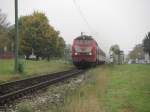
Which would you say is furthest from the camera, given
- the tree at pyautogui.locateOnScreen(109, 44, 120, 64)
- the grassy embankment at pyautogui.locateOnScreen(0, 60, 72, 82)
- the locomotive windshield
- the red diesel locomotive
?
the tree at pyautogui.locateOnScreen(109, 44, 120, 64)

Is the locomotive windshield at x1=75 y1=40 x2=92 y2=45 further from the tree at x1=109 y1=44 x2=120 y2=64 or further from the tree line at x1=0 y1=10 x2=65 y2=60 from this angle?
the tree line at x1=0 y1=10 x2=65 y2=60

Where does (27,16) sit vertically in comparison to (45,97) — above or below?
above

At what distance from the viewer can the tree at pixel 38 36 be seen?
75.7 metres

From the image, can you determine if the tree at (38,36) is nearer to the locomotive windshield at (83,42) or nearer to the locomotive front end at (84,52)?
the locomotive windshield at (83,42)

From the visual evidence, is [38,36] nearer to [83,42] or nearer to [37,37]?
[37,37]

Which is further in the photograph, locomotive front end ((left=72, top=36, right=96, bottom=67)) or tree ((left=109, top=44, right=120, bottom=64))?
tree ((left=109, top=44, right=120, bottom=64))

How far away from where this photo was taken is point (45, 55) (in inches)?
3091

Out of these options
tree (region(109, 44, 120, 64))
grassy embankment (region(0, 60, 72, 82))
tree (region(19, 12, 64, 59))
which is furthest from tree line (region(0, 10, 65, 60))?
grassy embankment (region(0, 60, 72, 82))

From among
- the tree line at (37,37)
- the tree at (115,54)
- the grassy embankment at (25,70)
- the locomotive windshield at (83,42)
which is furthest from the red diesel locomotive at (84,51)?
the tree line at (37,37)

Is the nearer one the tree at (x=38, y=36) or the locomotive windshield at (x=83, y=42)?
the locomotive windshield at (x=83, y=42)

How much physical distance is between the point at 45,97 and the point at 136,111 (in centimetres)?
474

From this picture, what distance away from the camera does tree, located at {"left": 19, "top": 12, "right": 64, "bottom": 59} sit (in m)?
75.7

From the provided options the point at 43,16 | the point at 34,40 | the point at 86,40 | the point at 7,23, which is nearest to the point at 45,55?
the point at 34,40

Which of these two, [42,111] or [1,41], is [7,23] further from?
[42,111]
